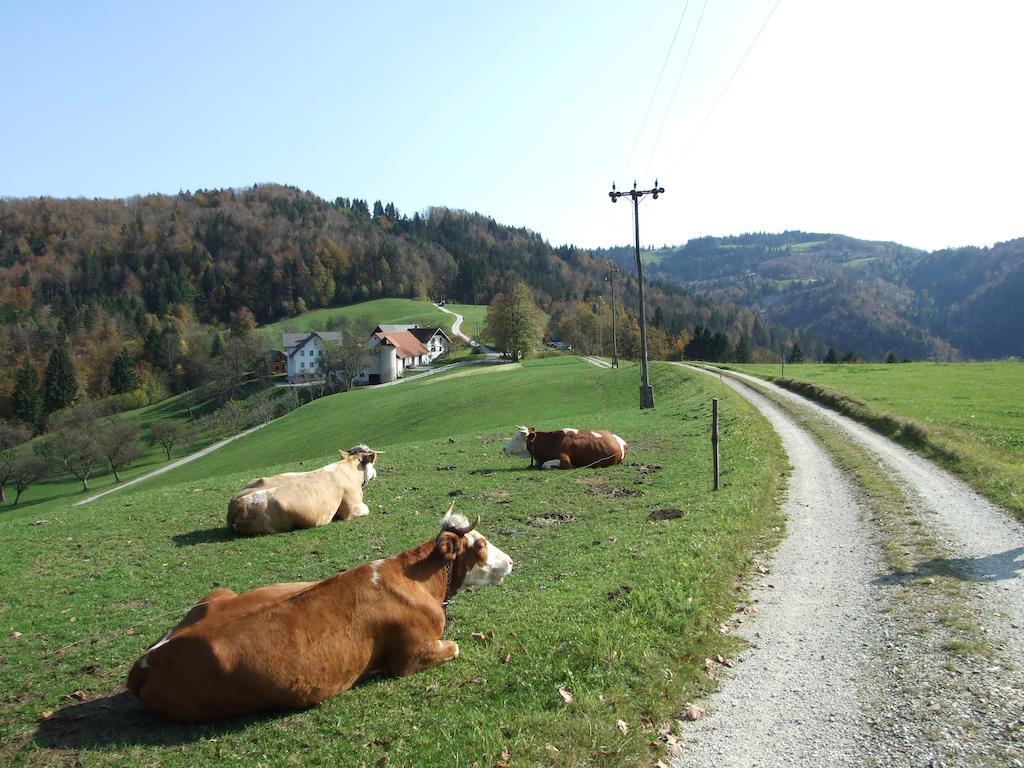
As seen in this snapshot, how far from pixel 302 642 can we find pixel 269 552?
6.01 m

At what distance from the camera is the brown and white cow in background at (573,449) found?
2012 cm

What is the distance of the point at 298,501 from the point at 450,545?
21.5 ft

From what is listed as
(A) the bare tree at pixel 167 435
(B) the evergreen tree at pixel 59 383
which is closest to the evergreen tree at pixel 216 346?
(B) the evergreen tree at pixel 59 383

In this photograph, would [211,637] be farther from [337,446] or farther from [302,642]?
[337,446]

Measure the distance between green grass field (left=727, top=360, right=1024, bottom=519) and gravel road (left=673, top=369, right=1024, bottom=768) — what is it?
14.1 ft

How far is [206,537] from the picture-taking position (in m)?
13.6

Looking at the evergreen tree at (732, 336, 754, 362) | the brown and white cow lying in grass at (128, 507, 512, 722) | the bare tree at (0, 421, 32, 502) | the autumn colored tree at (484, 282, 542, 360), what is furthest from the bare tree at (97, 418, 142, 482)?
the evergreen tree at (732, 336, 754, 362)

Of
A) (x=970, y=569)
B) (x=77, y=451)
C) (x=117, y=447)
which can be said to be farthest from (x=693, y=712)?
(x=117, y=447)

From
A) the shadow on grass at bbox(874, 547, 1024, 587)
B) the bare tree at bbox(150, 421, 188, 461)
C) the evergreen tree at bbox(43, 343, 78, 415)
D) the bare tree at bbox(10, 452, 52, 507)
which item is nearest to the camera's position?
the shadow on grass at bbox(874, 547, 1024, 587)

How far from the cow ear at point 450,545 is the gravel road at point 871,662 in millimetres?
3349

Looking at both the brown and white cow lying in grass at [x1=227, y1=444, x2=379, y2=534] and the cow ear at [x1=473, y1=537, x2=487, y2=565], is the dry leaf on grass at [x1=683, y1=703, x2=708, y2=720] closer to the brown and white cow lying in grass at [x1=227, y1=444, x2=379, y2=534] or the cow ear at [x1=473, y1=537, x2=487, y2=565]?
the cow ear at [x1=473, y1=537, x2=487, y2=565]

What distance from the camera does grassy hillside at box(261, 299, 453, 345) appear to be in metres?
175

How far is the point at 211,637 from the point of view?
21.0 feet

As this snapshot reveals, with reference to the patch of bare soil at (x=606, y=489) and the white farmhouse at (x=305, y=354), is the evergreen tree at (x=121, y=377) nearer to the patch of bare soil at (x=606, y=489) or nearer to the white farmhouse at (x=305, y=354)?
the white farmhouse at (x=305, y=354)
